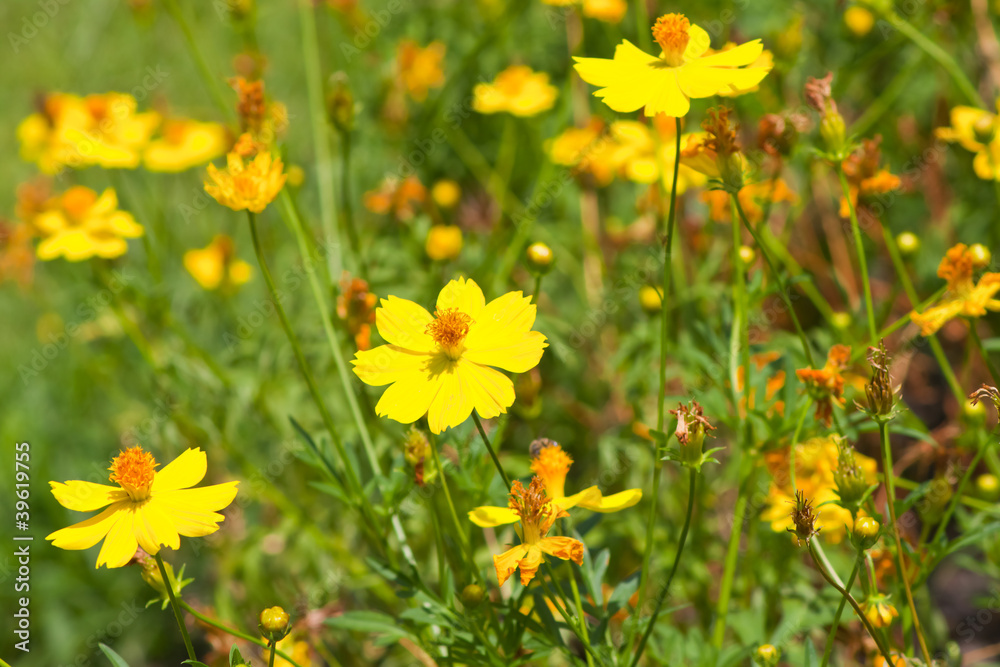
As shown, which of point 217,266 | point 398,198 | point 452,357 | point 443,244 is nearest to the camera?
point 452,357

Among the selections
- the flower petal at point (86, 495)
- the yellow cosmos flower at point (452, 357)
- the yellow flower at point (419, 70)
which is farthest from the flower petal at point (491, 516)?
the yellow flower at point (419, 70)

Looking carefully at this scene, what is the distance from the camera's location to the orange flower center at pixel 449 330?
47.4 inches

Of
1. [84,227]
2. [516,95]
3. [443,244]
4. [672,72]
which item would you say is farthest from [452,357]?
[516,95]

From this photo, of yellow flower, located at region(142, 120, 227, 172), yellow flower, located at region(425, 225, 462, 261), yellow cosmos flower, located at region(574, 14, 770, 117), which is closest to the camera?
yellow cosmos flower, located at region(574, 14, 770, 117)

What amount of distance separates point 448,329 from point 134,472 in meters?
0.47

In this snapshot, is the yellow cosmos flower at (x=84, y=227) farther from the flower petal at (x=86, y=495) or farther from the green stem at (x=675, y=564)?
the green stem at (x=675, y=564)

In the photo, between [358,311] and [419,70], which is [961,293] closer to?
[358,311]

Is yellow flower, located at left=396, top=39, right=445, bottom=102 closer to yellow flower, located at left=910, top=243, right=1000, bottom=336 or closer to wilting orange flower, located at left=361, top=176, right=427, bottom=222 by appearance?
wilting orange flower, located at left=361, top=176, right=427, bottom=222

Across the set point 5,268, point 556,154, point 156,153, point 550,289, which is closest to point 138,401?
point 5,268

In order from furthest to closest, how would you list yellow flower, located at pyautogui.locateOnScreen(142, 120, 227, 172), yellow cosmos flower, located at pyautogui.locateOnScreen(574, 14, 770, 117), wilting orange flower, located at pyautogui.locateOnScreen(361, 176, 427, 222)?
1. yellow flower, located at pyautogui.locateOnScreen(142, 120, 227, 172)
2. wilting orange flower, located at pyautogui.locateOnScreen(361, 176, 427, 222)
3. yellow cosmos flower, located at pyautogui.locateOnScreen(574, 14, 770, 117)

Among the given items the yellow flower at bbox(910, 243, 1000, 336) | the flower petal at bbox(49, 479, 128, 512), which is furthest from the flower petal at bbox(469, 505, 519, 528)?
the yellow flower at bbox(910, 243, 1000, 336)

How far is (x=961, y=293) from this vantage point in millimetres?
1435

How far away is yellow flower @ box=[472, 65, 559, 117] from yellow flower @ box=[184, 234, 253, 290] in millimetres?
830

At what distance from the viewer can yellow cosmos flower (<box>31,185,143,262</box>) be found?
2.02m
